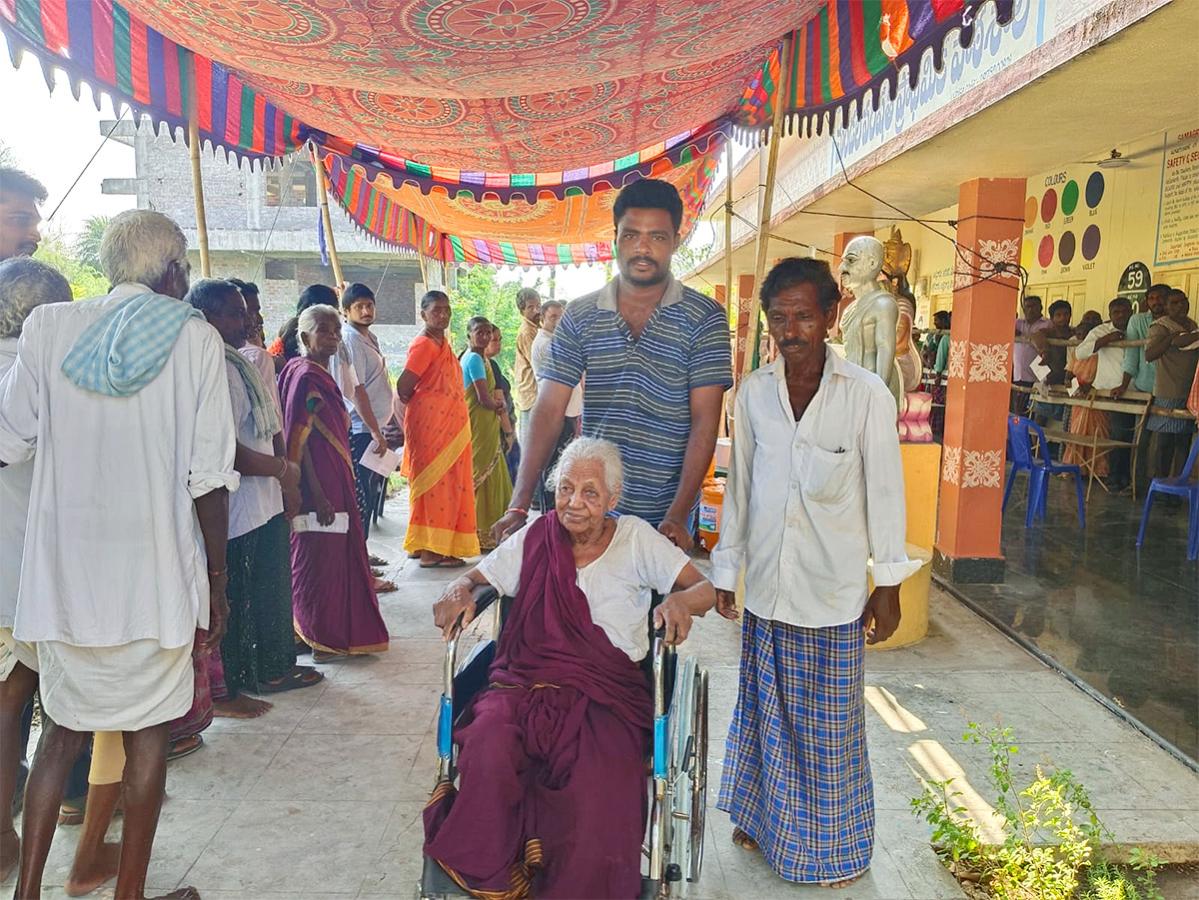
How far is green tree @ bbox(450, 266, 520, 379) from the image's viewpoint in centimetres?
1887

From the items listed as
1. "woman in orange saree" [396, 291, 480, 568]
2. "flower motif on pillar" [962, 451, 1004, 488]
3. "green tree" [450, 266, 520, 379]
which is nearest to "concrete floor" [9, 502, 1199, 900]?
"flower motif on pillar" [962, 451, 1004, 488]

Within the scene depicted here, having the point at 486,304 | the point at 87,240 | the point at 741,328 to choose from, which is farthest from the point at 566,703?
the point at 87,240

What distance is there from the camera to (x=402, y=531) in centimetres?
746

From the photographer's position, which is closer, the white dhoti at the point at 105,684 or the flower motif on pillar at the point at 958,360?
the white dhoti at the point at 105,684

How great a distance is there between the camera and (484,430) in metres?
6.89

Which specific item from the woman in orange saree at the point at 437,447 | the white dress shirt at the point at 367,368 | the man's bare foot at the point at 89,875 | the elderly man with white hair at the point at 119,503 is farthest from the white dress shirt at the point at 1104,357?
the man's bare foot at the point at 89,875

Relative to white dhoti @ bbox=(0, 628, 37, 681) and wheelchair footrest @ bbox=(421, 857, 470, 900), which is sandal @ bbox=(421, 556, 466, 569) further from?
wheelchair footrest @ bbox=(421, 857, 470, 900)

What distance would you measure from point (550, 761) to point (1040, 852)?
4.86 feet

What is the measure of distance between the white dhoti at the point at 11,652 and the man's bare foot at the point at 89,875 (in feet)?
1.77

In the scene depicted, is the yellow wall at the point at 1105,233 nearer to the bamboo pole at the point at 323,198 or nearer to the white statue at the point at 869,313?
the white statue at the point at 869,313

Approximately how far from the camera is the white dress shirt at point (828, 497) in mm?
2404

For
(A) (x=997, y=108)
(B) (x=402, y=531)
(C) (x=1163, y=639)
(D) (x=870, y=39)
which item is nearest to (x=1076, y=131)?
(A) (x=997, y=108)

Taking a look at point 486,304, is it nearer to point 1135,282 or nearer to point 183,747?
point 1135,282

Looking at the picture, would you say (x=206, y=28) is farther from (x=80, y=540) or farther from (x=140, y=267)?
(x=80, y=540)
